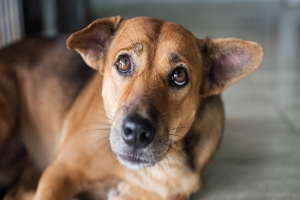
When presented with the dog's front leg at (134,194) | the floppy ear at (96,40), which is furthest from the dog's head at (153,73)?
the dog's front leg at (134,194)

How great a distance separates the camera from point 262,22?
626cm

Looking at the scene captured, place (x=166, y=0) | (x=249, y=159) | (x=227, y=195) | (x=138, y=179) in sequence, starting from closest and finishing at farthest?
(x=138, y=179), (x=227, y=195), (x=249, y=159), (x=166, y=0)

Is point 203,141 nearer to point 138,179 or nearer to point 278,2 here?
point 138,179

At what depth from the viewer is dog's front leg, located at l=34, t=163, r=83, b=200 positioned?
1.85m

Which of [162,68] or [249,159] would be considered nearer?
[162,68]

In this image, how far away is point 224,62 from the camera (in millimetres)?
1947

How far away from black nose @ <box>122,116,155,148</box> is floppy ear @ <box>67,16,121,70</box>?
1.65ft

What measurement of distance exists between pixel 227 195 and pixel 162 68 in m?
0.78

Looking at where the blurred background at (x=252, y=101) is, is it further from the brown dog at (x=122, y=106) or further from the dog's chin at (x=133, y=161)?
the dog's chin at (x=133, y=161)

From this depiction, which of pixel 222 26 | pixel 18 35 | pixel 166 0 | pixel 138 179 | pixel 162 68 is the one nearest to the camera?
pixel 162 68


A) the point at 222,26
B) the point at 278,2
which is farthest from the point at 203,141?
the point at 278,2

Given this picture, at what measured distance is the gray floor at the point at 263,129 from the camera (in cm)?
225

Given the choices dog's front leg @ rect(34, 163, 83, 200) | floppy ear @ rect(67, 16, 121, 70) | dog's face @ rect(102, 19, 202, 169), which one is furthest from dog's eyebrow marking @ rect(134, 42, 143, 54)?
dog's front leg @ rect(34, 163, 83, 200)

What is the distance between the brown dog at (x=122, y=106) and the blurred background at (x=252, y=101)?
353 mm
